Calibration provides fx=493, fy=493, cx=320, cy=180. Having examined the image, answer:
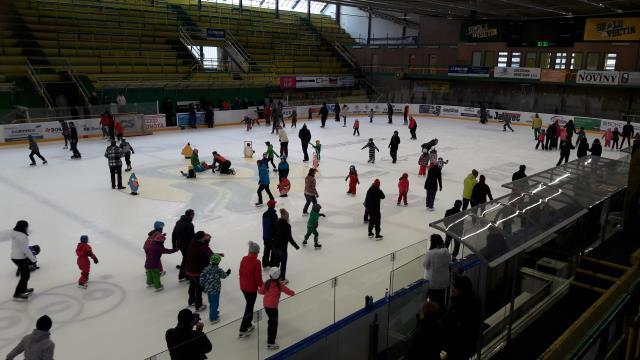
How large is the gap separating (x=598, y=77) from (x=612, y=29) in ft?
10.1

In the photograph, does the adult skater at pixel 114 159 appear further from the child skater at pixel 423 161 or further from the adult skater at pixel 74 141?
the child skater at pixel 423 161

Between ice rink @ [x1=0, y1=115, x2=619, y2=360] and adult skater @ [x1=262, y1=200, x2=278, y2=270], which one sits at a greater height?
adult skater @ [x1=262, y1=200, x2=278, y2=270]

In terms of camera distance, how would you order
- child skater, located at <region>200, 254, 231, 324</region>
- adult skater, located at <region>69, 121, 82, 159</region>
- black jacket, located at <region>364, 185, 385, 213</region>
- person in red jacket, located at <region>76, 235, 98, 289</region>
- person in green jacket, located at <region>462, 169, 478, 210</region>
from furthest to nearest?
adult skater, located at <region>69, 121, 82, 159</region> → person in green jacket, located at <region>462, 169, 478, 210</region> → black jacket, located at <region>364, 185, 385, 213</region> → person in red jacket, located at <region>76, 235, 98, 289</region> → child skater, located at <region>200, 254, 231, 324</region>

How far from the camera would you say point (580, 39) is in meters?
32.9

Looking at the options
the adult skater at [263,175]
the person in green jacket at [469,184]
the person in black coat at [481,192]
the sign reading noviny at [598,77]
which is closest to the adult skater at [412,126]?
the person in green jacket at [469,184]

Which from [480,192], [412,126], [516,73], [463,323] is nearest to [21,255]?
[463,323]

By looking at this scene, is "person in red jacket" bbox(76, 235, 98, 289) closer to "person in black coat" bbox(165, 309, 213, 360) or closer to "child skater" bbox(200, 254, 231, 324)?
"child skater" bbox(200, 254, 231, 324)

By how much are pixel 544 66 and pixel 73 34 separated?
32.5 meters

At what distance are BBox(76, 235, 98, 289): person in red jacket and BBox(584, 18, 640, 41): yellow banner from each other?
33.9 meters

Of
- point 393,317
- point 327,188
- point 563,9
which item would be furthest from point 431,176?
point 563,9

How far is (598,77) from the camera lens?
3194cm

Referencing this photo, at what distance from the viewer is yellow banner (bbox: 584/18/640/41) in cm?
3070

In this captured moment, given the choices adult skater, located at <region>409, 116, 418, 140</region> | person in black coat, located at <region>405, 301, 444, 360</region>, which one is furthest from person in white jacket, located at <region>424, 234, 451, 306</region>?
adult skater, located at <region>409, 116, 418, 140</region>

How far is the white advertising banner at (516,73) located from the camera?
3500 cm
